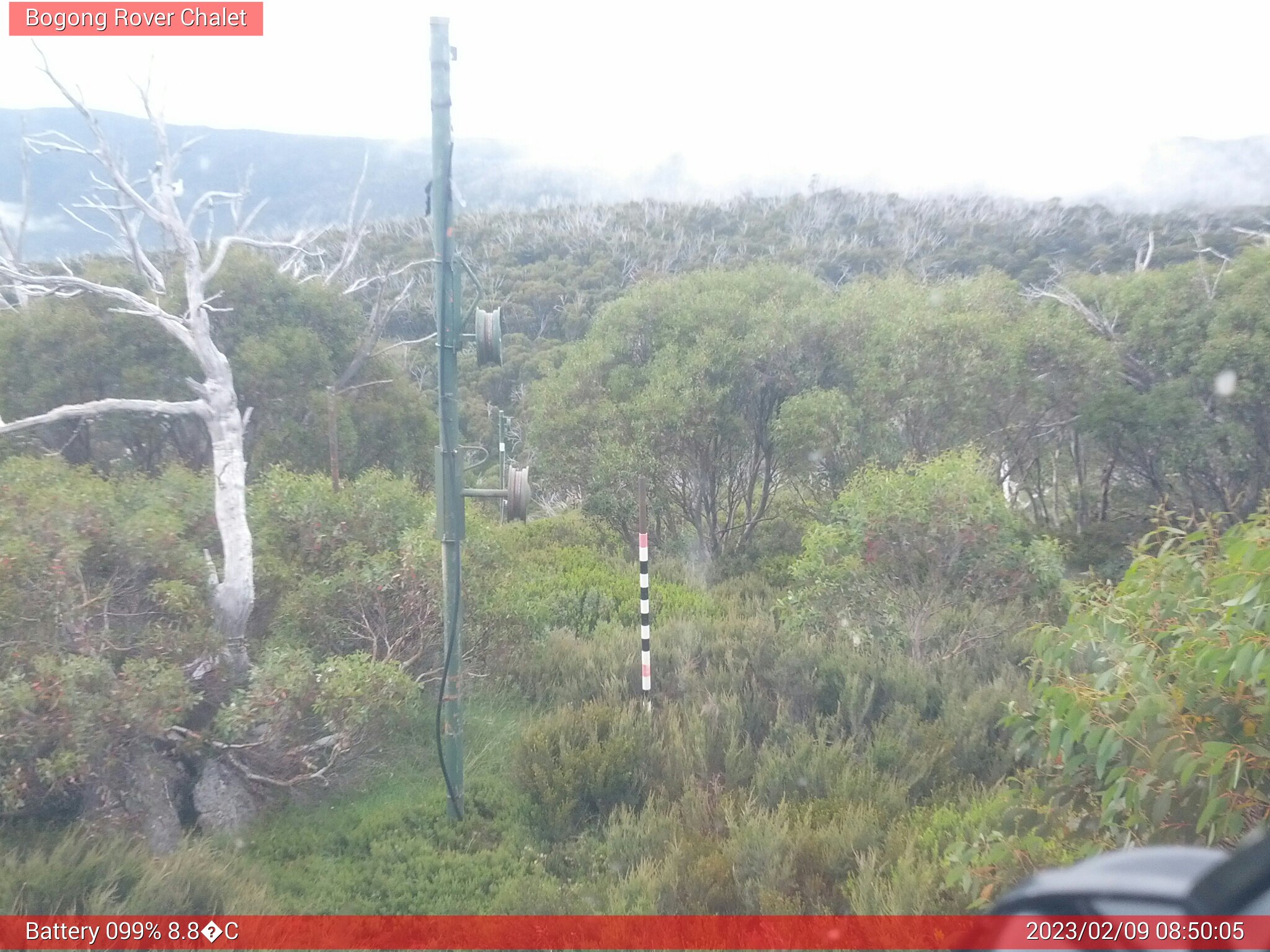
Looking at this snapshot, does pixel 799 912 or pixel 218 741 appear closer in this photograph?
pixel 799 912

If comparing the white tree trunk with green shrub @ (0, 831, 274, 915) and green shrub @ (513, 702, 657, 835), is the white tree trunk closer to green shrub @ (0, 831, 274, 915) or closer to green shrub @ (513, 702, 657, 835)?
green shrub @ (0, 831, 274, 915)

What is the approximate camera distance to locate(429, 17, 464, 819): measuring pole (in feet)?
17.6

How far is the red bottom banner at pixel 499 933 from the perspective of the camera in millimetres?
3570

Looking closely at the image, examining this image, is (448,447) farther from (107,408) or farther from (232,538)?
(107,408)

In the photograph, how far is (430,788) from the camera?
6.01 meters

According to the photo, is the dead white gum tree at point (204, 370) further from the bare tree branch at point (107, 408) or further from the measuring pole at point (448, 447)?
the measuring pole at point (448, 447)

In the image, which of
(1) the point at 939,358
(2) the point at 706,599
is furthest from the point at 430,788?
(1) the point at 939,358

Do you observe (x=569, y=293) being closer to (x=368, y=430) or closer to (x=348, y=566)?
(x=368, y=430)

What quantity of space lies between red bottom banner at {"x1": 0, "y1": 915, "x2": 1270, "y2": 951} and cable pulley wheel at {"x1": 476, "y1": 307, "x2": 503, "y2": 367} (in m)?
3.27

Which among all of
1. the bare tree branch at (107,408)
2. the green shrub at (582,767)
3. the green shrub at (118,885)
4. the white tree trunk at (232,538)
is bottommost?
the green shrub at (582,767)

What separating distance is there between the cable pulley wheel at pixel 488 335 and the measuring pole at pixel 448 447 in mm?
176

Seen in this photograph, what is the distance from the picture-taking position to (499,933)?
417 cm

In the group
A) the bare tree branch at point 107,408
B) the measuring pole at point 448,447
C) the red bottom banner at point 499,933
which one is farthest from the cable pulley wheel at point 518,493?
the bare tree branch at point 107,408

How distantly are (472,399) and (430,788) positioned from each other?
15.6 m
